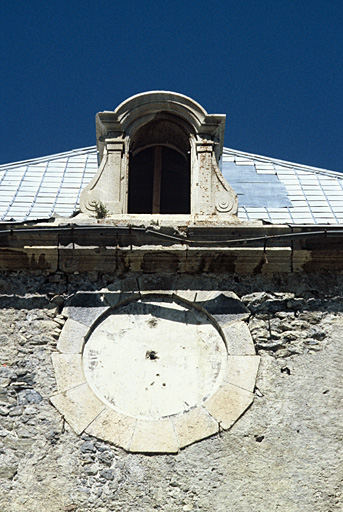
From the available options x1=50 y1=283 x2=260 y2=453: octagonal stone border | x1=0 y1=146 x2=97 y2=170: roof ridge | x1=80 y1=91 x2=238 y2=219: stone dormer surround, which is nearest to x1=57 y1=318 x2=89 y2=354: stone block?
x1=50 y1=283 x2=260 y2=453: octagonal stone border

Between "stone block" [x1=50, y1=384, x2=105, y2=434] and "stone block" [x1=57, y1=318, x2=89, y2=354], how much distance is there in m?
0.43

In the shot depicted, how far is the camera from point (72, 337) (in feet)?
29.2

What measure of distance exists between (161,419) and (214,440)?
54cm

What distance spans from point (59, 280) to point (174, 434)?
6.97 feet

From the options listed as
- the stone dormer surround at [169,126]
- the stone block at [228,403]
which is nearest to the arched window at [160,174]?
the stone dormer surround at [169,126]

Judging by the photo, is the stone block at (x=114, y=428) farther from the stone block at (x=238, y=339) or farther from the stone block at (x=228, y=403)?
the stone block at (x=238, y=339)

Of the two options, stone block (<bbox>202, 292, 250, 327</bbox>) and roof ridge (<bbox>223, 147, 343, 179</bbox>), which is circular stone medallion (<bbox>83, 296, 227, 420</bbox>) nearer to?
stone block (<bbox>202, 292, 250, 327</bbox>)

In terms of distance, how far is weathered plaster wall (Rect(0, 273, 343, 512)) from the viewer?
789 centimetres

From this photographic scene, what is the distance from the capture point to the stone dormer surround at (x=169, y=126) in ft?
33.7

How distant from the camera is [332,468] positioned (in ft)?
26.6

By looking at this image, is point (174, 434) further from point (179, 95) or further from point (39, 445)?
point (179, 95)

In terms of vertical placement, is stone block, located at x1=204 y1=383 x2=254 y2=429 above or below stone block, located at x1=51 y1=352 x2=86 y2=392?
below

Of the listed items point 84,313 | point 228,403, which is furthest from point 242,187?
point 228,403

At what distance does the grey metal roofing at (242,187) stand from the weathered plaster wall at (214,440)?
2454 millimetres
